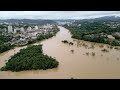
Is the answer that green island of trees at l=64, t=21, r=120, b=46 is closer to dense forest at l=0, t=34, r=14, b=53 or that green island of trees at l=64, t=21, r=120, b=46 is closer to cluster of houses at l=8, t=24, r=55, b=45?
cluster of houses at l=8, t=24, r=55, b=45

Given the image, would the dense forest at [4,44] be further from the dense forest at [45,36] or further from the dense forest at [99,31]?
the dense forest at [99,31]

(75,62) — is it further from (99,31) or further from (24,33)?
(24,33)

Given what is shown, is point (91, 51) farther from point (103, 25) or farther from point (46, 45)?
point (46, 45)

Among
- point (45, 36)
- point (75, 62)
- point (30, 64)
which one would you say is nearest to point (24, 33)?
point (45, 36)

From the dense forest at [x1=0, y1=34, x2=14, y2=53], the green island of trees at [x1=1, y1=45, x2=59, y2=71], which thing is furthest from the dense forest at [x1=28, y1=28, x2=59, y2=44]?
the green island of trees at [x1=1, y1=45, x2=59, y2=71]

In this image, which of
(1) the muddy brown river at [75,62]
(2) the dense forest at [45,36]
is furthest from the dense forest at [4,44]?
(2) the dense forest at [45,36]

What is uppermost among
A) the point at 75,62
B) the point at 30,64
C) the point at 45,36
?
the point at 45,36

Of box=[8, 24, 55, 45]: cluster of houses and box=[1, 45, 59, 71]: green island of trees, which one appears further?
box=[8, 24, 55, 45]: cluster of houses
